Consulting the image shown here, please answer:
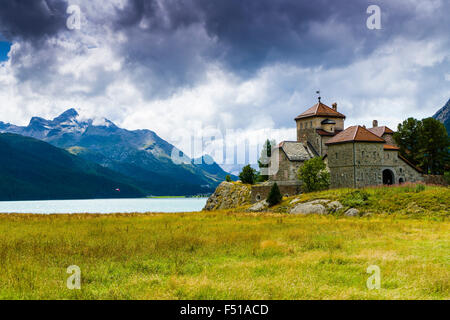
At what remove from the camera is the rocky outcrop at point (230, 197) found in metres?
72.4

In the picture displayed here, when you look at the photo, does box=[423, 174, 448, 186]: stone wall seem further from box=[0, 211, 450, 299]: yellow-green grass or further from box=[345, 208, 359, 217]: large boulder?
box=[0, 211, 450, 299]: yellow-green grass

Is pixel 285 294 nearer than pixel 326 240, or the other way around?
pixel 285 294

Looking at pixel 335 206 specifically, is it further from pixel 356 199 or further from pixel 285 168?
pixel 285 168

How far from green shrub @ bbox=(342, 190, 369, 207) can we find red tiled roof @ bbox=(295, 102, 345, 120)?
27979mm

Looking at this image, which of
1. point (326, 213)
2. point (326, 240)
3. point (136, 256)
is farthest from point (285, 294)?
point (326, 213)

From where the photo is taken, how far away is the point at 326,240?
18.5 metres

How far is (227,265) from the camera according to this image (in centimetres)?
1256

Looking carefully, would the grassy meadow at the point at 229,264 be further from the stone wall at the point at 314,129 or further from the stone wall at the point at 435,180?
the stone wall at the point at 314,129

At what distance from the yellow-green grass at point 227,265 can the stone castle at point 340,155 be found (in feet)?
112

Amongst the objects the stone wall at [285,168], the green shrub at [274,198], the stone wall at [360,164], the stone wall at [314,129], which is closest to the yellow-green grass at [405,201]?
the stone wall at [360,164]

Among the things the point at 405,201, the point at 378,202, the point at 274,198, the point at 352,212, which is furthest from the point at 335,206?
the point at 274,198
